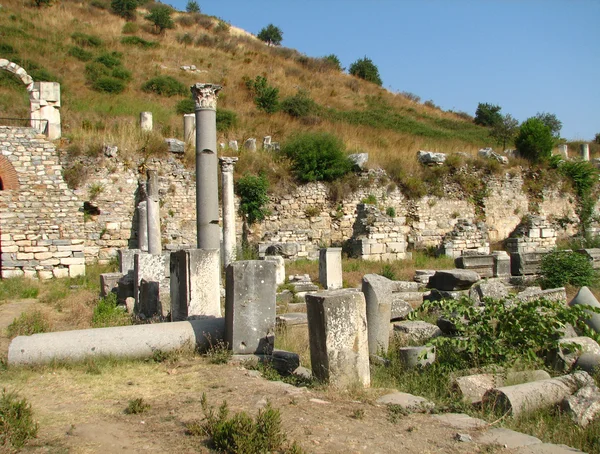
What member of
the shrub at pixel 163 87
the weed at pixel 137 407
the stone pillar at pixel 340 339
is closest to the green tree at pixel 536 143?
the shrub at pixel 163 87

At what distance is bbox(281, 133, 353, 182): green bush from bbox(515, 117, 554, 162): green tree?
9.68m

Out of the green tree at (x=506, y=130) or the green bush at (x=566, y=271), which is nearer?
the green bush at (x=566, y=271)

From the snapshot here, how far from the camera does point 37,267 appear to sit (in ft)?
58.9

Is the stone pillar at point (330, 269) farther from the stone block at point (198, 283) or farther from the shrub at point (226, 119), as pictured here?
the shrub at point (226, 119)

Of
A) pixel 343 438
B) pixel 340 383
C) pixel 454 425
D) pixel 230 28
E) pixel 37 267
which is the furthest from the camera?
pixel 230 28

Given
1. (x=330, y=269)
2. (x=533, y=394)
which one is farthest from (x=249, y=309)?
(x=330, y=269)

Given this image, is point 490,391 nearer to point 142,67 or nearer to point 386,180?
point 386,180

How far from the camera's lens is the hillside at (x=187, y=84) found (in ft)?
88.0

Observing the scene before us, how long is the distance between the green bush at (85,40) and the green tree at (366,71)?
2417 cm

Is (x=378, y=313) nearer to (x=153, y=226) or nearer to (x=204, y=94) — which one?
(x=204, y=94)

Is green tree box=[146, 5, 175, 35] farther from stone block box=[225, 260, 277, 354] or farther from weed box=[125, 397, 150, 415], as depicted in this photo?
weed box=[125, 397, 150, 415]

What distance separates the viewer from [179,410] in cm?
540

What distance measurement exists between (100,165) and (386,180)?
11.8 meters

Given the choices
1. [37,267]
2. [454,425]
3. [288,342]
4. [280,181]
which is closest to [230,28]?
[280,181]
